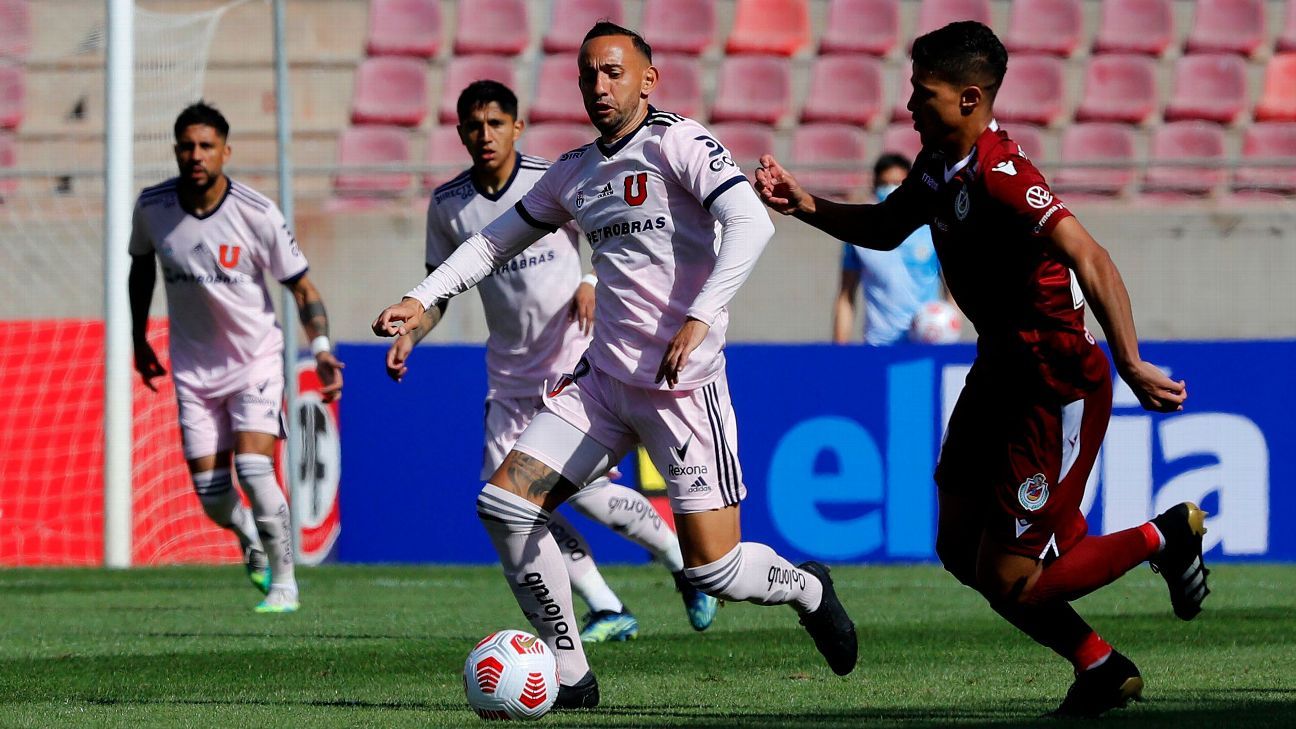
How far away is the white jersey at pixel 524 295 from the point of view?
26.4 feet

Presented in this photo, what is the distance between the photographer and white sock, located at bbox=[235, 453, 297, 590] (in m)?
9.17

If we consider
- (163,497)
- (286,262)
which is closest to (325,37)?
(163,497)

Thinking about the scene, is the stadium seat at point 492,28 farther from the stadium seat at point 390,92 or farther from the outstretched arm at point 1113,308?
the outstretched arm at point 1113,308

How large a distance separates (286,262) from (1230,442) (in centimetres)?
593

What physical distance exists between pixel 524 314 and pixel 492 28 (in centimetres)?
1117

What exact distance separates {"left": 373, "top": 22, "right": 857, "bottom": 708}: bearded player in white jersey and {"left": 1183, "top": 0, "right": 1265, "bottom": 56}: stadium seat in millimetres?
13756

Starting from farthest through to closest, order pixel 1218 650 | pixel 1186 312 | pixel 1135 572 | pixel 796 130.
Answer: pixel 796 130 → pixel 1186 312 → pixel 1135 572 → pixel 1218 650

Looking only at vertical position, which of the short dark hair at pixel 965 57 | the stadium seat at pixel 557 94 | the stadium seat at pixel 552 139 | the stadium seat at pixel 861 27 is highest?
the short dark hair at pixel 965 57

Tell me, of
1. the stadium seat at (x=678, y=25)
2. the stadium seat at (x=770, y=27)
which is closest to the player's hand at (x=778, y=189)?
the stadium seat at (x=678, y=25)

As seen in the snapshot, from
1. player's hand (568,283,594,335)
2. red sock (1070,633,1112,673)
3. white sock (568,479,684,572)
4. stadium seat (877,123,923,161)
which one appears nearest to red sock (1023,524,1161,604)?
red sock (1070,633,1112,673)

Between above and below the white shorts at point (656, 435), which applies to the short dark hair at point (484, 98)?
above

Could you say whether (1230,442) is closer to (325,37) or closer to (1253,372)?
(1253,372)

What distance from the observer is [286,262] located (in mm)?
9273

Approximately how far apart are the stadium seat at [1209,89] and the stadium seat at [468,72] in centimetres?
620
